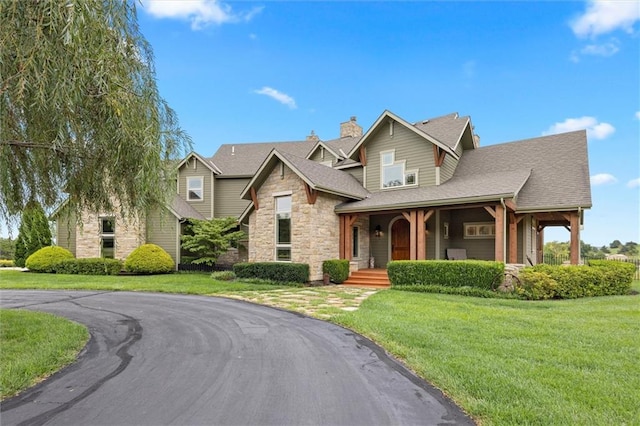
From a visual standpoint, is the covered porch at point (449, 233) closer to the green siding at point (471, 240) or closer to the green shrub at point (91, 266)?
the green siding at point (471, 240)

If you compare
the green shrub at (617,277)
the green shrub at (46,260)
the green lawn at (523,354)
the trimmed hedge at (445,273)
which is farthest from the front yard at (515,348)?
the green shrub at (46,260)

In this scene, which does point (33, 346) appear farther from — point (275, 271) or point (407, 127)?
point (407, 127)

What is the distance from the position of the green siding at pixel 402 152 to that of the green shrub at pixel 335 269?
14.4 feet

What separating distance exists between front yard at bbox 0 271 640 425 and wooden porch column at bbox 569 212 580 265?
7.52 ft

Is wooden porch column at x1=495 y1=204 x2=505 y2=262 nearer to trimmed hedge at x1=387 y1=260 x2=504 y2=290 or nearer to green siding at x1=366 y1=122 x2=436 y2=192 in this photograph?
trimmed hedge at x1=387 y1=260 x2=504 y2=290

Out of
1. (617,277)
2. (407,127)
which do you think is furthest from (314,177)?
(617,277)

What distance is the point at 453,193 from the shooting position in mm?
13312

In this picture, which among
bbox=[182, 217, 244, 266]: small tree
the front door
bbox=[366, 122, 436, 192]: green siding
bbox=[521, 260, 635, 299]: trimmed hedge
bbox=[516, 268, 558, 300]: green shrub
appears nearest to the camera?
bbox=[516, 268, 558, 300]: green shrub

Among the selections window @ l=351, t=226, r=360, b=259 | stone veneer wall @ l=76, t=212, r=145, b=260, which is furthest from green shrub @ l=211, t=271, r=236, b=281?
stone veneer wall @ l=76, t=212, r=145, b=260

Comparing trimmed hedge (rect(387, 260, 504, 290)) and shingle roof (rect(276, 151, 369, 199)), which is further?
shingle roof (rect(276, 151, 369, 199))

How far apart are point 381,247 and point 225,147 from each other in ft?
48.7

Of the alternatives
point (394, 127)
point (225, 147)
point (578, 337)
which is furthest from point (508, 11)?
point (225, 147)

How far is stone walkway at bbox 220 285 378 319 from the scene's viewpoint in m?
8.77

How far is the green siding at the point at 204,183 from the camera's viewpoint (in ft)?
73.6
